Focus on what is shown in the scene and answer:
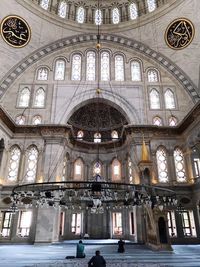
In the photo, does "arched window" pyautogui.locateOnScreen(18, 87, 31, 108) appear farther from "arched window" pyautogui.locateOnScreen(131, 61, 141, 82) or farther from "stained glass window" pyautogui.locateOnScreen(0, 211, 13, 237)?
"arched window" pyautogui.locateOnScreen(131, 61, 141, 82)

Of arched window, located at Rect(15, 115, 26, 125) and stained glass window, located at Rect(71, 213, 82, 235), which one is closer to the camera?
arched window, located at Rect(15, 115, 26, 125)

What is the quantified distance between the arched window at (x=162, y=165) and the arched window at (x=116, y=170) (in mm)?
4979

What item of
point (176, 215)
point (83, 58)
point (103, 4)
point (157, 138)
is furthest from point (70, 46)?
point (176, 215)

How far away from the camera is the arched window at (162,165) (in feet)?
52.0

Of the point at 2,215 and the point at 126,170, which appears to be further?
the point at 126,170

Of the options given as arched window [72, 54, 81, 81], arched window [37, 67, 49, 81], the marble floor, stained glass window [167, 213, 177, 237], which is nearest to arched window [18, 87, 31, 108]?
arched window [37, 67, 49, 81]

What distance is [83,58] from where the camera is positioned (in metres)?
19.2

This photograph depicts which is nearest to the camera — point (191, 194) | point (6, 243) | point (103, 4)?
point (6, 243)

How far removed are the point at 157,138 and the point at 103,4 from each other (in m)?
13.3

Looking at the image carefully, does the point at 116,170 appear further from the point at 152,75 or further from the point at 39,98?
the point at 39,98

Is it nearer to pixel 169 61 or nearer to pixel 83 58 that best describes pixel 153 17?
pixel 169 61

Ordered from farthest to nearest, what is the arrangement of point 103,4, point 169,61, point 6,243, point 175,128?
point 103,4 → point 169,61 → point 175,128 → point 6,243

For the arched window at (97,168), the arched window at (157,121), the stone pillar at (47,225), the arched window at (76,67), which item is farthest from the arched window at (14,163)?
the arched window at (157,121)

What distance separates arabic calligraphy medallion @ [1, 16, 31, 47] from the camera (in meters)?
17.3
